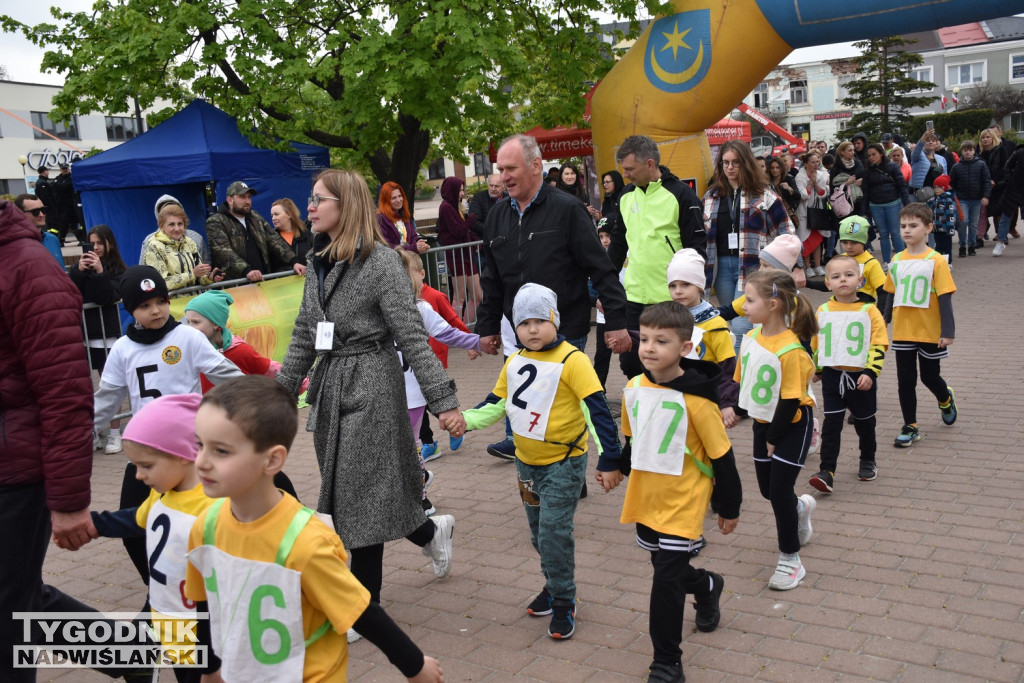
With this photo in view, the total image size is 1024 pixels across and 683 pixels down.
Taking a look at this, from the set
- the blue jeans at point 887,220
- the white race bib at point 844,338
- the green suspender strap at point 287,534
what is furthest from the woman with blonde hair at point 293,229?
the blue jeans at point 887,220

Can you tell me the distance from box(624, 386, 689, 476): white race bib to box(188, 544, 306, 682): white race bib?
1.71 metres

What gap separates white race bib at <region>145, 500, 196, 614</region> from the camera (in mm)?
3309

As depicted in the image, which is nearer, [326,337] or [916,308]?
[326,337]

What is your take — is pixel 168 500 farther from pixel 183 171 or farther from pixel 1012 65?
pixel 1012 65

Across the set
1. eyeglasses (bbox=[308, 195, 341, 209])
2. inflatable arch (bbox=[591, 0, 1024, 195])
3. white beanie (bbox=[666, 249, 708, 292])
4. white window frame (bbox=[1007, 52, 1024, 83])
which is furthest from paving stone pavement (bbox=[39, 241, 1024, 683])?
white window frame (bbox=[1007, 52, 1024, 83])

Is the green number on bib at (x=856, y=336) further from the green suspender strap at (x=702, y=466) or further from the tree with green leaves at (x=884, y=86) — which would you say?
the tree with green leaves at (x=884, y=86)

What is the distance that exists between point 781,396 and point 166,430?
9.74ft

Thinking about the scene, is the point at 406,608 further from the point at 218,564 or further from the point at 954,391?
the point at 954,391

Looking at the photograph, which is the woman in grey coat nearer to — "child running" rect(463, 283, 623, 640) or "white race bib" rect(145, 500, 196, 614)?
"child running" rect(463, 283, 623, 640)

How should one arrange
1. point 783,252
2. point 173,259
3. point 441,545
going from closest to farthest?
1. point 441,545
2. point 783,252
3. point 173,259

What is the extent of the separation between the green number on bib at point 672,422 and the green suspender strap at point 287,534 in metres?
1.63

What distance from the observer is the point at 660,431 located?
3865 mm

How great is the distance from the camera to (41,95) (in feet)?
189

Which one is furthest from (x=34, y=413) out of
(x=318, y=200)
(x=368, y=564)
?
(x=368, y=564)
